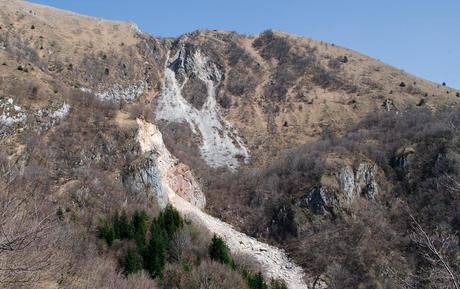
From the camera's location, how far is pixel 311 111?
272 ft

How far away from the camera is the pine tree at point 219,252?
39125 mm

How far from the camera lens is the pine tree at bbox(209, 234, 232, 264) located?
1540 inches

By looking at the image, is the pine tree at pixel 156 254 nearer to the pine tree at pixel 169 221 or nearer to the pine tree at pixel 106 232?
the pine tree at pixel 169 221

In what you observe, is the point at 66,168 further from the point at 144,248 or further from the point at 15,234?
the point at 15,234

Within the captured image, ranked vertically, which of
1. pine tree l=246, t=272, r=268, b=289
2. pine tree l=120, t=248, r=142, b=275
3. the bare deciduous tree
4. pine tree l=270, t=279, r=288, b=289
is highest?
the bare deciduous tree

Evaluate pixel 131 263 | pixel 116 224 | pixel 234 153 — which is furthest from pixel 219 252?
pixel 234 153

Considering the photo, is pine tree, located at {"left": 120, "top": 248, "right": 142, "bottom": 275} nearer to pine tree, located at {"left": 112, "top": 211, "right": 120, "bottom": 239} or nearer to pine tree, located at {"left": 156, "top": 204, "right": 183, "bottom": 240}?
pine tree, located at {"left": 112, "top": 211, "right": 120, "bottom": 239}

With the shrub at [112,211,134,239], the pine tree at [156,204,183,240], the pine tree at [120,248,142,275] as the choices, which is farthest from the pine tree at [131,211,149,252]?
the pine tree at [120,248,142,275]

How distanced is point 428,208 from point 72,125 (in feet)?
136

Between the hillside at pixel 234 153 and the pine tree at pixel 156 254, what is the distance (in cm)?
200

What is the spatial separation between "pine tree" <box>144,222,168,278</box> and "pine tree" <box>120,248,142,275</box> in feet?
3.15

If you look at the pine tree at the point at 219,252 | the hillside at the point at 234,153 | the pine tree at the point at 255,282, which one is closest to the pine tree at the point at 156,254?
the hillside at the point at 234,153

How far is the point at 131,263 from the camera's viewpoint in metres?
34.1

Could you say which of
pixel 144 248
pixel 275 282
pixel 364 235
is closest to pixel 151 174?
pixel 144 248
